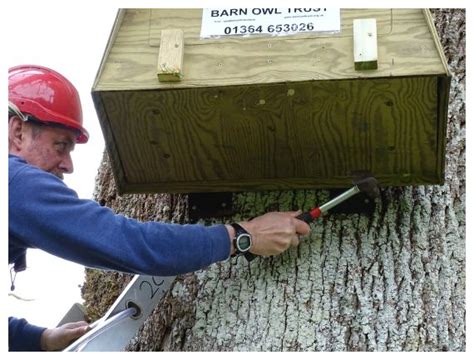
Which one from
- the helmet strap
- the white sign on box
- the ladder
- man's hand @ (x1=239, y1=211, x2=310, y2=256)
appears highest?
the white sign on box

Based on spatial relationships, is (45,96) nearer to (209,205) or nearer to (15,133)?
(15,133)

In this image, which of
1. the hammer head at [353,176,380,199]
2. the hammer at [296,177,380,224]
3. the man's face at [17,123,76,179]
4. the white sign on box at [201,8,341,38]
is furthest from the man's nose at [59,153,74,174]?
the hammer head at [353,176,380,199]

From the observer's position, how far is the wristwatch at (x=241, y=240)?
8.57 feet

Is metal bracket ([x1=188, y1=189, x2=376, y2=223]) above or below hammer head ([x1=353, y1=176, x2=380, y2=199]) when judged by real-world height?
below

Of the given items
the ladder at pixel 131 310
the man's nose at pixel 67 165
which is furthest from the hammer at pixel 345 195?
the man's nose at pixel 67 165

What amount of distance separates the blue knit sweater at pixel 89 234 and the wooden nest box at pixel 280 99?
10.8 inches

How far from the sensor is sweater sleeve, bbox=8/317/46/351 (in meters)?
2.87

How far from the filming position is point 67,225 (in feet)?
7.85

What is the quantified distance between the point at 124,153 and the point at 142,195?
1.51 feet

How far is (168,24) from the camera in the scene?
2.55m

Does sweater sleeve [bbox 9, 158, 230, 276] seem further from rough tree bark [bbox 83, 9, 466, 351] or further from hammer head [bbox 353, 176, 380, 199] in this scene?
hammer head [bbox 353, 176, 380, 199]

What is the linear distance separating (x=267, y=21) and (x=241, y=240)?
2.06 ft

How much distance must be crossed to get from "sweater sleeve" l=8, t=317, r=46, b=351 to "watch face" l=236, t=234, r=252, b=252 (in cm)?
75

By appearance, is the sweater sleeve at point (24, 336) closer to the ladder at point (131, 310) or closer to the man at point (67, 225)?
the man at point (67, 225)
